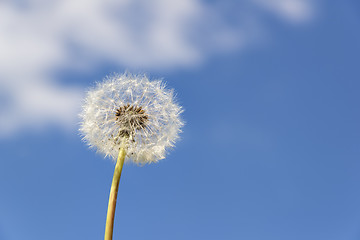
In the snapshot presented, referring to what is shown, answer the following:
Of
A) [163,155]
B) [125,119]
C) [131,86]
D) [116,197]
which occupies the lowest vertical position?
[116,197]

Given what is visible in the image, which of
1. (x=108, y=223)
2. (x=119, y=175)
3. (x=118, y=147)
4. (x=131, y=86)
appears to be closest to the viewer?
(x=108, y=223)

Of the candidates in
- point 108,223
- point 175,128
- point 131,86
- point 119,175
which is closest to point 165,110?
point 175,128

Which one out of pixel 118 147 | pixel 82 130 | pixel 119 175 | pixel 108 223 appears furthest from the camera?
pixel 82 130

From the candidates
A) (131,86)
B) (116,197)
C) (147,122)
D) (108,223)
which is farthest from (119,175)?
(131,86)

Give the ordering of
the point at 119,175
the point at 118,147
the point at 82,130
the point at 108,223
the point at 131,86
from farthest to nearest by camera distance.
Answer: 1. the point at 131,86
2. the point at 82,130
3. the point at 118,147
4. the point at 119,175
5. the point at 108,223

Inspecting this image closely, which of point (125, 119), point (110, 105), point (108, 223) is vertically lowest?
point (108, 223)

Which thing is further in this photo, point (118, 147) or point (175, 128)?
point (175, 128)

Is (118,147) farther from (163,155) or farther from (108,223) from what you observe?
(108,223)

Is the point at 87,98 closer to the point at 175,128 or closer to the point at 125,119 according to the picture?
the point at 125,119

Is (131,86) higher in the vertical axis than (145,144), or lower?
higher
